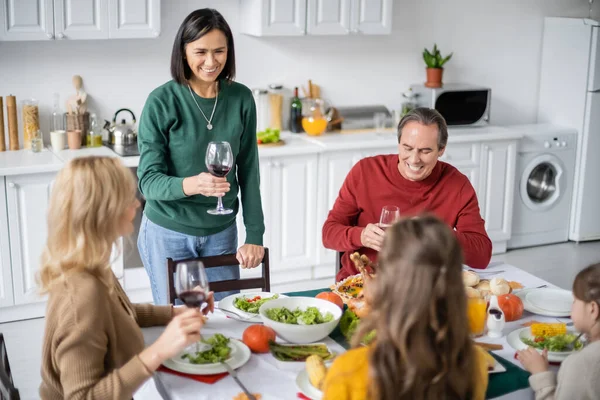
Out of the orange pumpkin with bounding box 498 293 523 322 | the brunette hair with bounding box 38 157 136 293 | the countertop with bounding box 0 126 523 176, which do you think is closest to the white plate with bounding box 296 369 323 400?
the brunette hair with bounding box 38 157 136 293

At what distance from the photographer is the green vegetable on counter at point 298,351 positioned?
7.00ft

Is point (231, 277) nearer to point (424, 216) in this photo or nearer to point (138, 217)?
point (424, 216)

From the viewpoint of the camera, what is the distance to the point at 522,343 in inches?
90.0

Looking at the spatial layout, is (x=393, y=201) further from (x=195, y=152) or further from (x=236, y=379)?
(x=236, y=379)

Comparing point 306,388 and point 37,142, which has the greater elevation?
point 37,142

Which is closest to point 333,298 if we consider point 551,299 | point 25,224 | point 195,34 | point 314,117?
point 551,299

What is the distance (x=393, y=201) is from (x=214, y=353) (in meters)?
1.13

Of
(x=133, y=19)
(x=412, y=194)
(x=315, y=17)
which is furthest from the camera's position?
(x=315, y=17)

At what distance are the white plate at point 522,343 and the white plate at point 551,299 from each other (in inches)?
6.1

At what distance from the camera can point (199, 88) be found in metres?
2.87

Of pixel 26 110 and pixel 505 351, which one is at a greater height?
pixel 26 110

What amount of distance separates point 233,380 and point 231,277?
940 millimetres

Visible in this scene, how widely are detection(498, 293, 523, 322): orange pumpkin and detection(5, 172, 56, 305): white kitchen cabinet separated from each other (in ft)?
8.69

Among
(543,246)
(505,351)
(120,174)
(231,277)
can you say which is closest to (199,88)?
(231,277)
